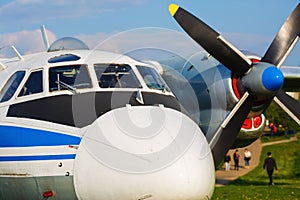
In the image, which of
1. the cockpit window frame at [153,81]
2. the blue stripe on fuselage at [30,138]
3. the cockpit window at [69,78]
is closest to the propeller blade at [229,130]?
the cockpit window frame at [153,81]

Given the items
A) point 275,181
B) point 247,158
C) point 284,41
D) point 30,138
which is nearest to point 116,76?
point 30,138

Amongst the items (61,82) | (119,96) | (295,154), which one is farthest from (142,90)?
(295,154)

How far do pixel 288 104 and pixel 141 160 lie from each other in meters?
10.2

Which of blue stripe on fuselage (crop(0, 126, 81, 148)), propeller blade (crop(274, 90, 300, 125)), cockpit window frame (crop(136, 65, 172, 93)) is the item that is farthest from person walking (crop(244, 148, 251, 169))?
blue stripe on fuselage (crop(0, 126, 81, 148))

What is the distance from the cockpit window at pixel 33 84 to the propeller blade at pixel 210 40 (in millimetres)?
6700

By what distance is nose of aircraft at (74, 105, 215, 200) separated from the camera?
7.65 metres

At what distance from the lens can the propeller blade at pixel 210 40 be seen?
1568 centimetres

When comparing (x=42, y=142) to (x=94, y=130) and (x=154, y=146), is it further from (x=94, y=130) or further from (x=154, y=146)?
(x=154, y=146)

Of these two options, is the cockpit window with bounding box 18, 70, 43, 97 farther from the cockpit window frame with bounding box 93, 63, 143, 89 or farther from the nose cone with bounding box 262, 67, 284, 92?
the nose cone with bounding box 262, 67, 284, 92

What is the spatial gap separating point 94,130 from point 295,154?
39535 mm

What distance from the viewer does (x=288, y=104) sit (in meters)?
17.1

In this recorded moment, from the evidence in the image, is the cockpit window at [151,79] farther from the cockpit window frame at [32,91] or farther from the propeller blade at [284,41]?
the propeller blade at [284,41]

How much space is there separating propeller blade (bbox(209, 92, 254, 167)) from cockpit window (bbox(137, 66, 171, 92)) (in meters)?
4.91

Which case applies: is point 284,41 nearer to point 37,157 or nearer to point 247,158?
point 37,157
